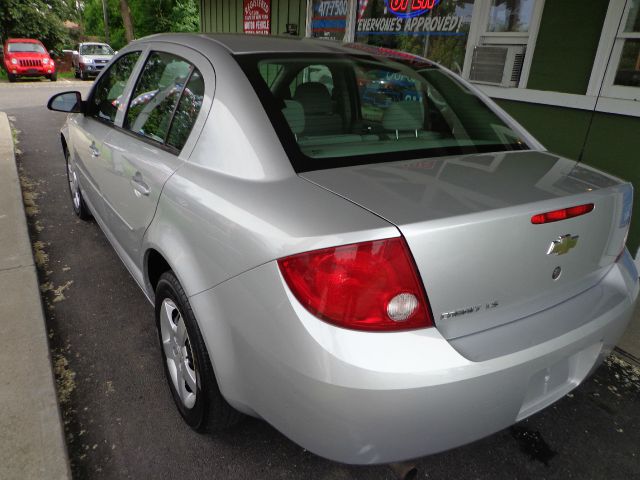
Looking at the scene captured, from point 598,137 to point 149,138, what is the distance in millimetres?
3435

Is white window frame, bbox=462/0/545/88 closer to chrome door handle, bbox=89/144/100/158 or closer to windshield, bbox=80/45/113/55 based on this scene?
chrome door handle, bbox=89/144/100/158

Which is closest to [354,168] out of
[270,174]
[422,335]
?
[270,174]

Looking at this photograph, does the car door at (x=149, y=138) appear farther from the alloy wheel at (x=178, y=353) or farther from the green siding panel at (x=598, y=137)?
the green siding panel at (x=598, y=137)

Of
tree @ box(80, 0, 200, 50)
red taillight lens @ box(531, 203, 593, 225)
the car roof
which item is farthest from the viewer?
tree @ box(80, 0, 200, 50)

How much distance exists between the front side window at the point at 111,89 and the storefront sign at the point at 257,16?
5.85 meters

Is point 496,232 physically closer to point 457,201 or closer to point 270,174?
point 457,201

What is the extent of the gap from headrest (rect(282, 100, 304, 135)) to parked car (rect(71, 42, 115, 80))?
23.0m

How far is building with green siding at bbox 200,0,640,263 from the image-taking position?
3.66 metres

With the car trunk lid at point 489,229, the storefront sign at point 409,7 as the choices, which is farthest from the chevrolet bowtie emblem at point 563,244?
the storefront sign at point 409,7

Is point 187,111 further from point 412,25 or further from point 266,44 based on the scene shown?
point 412,25

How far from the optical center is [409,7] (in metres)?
5.77

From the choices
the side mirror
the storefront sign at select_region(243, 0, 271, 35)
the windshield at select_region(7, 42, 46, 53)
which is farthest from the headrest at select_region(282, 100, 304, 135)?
the windshield at select_region(7, 42, 46, 53)

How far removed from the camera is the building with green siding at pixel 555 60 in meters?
3.66

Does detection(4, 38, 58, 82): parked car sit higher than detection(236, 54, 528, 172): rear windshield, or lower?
lower
